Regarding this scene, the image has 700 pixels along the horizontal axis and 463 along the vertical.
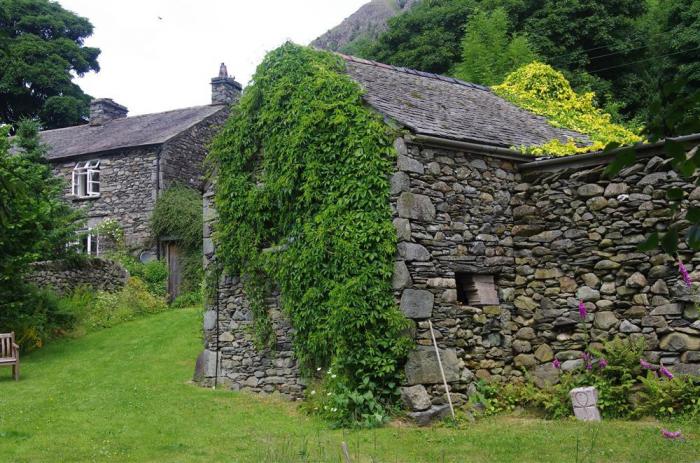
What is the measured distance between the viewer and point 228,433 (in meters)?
9.03

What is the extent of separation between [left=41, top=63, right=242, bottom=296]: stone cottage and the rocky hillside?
45.7 meters

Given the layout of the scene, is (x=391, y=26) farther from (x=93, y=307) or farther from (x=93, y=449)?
(x=93, y=449)

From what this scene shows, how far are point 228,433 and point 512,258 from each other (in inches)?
192

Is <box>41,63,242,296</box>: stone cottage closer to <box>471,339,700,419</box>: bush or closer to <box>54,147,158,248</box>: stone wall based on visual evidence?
<box>54,147,158,248</box>: stone wall

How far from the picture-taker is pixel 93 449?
8.17 meters

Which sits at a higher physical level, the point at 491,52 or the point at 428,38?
the point at 428,38

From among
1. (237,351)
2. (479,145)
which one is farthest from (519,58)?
(237,351)

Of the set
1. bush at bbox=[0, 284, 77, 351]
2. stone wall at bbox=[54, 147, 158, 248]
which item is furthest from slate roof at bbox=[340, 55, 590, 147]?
stone wall at bbox=[54, 147, 158, 248]

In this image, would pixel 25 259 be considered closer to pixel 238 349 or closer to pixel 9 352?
pixel 9 352

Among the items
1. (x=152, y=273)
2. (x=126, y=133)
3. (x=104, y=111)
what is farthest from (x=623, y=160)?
(x=104, y=111)

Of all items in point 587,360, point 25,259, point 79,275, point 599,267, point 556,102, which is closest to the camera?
point 587,360

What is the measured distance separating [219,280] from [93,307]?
851 centimetres

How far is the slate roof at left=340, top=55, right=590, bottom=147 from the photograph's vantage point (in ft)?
34.4

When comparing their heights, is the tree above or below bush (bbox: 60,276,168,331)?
above
